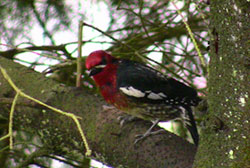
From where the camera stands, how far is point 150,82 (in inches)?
114

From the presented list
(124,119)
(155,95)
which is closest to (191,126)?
(155,95)

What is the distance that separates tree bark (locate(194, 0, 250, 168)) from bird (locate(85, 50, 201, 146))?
3.81ft

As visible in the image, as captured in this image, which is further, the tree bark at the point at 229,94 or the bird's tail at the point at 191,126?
the bird's tail at the point at 191,126

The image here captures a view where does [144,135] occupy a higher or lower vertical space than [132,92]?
lower

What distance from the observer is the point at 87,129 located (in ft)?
7.43

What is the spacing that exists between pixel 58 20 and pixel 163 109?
4.37 ft

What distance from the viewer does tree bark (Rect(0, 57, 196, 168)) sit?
2.07 metres

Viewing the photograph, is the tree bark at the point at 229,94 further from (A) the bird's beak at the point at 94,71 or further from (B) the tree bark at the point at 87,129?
(A) the bird's beak at the point at 94,71

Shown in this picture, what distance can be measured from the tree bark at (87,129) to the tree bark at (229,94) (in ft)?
1.24

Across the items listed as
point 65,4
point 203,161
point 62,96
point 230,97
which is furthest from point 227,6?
point 65,4

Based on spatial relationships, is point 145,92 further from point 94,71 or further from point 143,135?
point 143,135

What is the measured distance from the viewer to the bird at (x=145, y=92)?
2.81 m

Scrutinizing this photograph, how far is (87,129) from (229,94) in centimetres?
92

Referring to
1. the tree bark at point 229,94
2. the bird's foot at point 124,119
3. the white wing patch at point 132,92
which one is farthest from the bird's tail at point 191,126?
the tree bark at point 229,94
